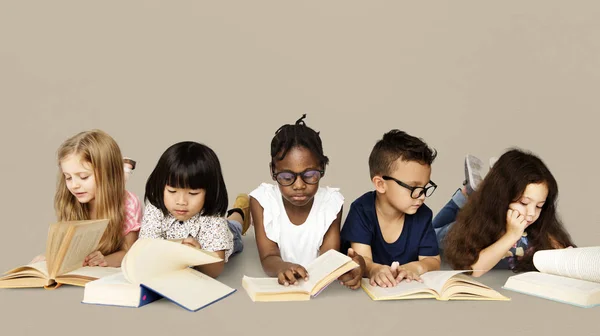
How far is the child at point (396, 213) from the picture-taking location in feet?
18.0

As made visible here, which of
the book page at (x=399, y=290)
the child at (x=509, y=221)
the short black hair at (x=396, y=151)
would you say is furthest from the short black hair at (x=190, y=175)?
the child at (x=509, y=221)

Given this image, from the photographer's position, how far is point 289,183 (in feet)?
18.1

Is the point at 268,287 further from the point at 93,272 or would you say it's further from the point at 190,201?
the point at 93,272

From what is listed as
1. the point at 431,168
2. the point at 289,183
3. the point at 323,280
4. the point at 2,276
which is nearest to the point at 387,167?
the point at 431,168

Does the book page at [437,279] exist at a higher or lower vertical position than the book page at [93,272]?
higher

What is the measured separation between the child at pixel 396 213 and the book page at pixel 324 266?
36 cm

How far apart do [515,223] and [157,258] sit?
107 inches

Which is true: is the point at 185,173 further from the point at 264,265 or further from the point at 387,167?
the point at 387,167

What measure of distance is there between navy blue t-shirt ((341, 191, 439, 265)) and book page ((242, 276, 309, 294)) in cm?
81

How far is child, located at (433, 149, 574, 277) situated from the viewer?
5.62 meters

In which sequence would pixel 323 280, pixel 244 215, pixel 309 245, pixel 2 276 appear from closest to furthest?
1. pixel 323 280
2. pixel 2 276
3. pixel 309 245
4. pixel 244 215

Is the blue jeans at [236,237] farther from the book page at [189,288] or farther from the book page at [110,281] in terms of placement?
the book page at [110,281]

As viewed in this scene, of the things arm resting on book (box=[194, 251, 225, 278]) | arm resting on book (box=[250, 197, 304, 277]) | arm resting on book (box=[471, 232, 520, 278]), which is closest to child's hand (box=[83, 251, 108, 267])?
arm resting on book (box=[194, 251, 225, 278])

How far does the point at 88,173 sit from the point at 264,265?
152cm
